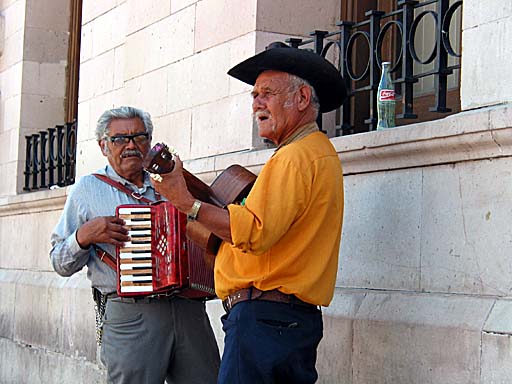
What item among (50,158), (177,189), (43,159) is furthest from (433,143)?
(43,159)

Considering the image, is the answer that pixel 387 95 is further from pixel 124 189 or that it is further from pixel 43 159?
pixel 43 159

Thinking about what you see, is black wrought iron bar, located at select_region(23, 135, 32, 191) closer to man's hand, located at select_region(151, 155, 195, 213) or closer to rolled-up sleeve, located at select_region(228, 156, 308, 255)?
man's hand, located at select_region(151, 155, 195, 213)

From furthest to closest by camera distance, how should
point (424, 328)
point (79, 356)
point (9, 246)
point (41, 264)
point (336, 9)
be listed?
1. point (9, 246)
2. point (41, 264)
3. point (79, 356)
4. point (336, 9)
5. point (424, 328)

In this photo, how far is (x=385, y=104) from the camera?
18.6 ft

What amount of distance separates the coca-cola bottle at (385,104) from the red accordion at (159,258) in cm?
122

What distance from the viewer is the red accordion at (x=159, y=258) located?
526 cm

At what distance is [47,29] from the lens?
12047 millimetres

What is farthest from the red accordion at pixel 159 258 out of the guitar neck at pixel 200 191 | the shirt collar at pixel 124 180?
the guitar neck at pixel 200 191

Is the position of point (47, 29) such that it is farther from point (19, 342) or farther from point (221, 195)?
point (221, 195)

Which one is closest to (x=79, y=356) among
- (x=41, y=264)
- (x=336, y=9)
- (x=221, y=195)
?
(x=41, y=264)

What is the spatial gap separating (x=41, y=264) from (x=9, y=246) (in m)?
1.16

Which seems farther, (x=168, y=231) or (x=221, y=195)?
(x=168, y=231)

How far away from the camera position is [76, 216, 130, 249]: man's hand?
5332 millimetres

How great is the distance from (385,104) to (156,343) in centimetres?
175
